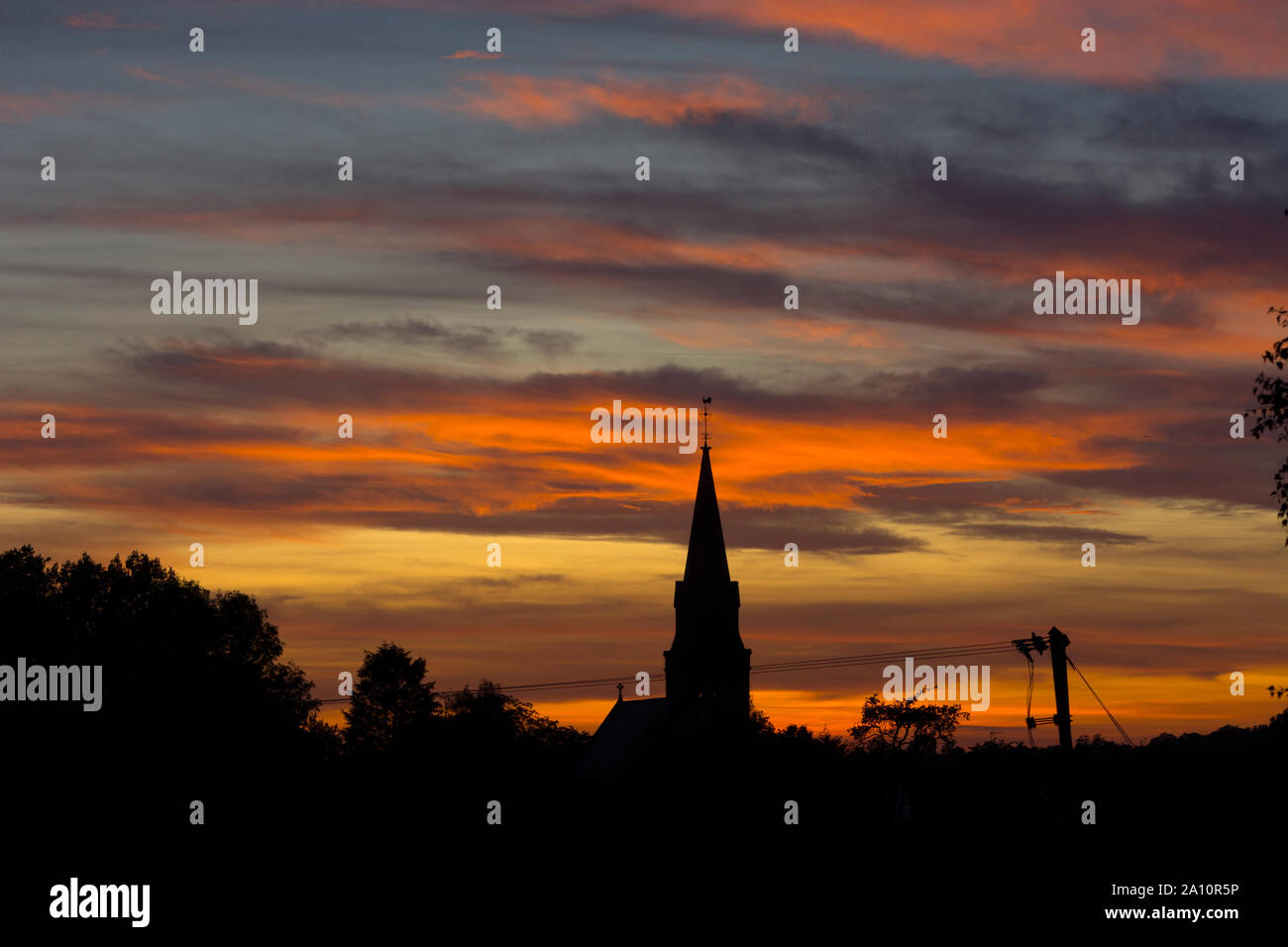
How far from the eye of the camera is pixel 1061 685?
41.2 m

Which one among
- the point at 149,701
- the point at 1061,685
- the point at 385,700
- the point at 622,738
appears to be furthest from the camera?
the point at 385,700

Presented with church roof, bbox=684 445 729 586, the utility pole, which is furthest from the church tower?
the utility pole

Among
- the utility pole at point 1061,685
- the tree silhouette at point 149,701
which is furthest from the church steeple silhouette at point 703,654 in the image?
the utility pole at point 1061,685

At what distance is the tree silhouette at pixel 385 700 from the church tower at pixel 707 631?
95.9 feet

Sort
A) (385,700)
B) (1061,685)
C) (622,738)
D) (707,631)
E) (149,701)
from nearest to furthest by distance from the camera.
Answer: (1061,685) < (149,701) < (707,631) < (622,738) < (385,700)

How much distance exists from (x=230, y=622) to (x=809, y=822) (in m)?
39.0

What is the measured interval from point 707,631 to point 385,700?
35.5 meters

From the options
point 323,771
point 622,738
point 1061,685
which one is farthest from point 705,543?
point 1061,685

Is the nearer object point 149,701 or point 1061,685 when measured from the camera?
point 1061,685

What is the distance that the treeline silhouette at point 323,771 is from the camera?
6334cm

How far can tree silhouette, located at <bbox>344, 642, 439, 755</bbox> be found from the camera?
12169 cm

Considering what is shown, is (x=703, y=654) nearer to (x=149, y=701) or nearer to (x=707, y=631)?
(x=707, y=631)

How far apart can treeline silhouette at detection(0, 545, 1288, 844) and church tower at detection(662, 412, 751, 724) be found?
9.57 ft
